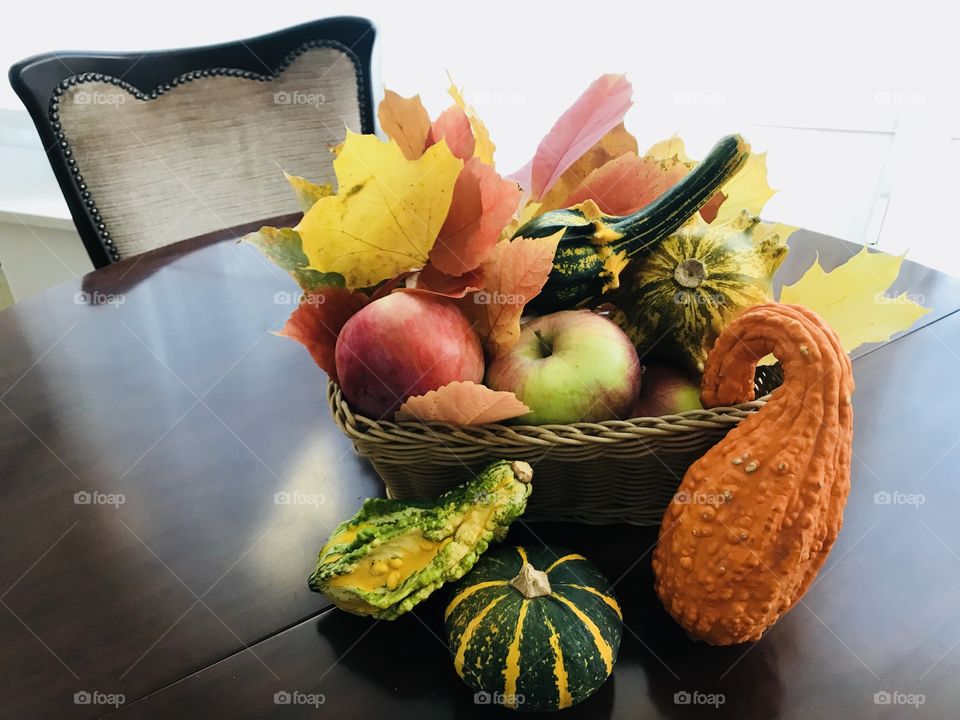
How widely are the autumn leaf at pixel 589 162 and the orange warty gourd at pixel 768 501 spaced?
0.30 m

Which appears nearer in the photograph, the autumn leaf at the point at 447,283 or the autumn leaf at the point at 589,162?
the autumn leaf at the point at 447,283

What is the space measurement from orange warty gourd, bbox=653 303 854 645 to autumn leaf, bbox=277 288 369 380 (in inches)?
13.3

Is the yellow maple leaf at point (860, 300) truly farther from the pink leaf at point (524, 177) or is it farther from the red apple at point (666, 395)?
the pink leaf at point (524, 177)

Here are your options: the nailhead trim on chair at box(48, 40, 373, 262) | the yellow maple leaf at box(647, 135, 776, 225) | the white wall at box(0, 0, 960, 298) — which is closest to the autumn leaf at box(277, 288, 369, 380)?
the yellow maple leaf at box(647, 135, 776, 225)

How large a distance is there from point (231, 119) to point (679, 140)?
1.03 metres

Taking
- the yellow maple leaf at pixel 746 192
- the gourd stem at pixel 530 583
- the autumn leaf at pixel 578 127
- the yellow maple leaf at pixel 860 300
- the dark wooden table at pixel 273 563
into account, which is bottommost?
the dark wooden table at pixel 273 563

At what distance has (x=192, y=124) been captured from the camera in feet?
4.89

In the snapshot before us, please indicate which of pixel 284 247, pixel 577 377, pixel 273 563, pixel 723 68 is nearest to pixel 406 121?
pixel 284 247

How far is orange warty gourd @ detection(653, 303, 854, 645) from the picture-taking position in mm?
550

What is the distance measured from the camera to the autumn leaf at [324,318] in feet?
2.22

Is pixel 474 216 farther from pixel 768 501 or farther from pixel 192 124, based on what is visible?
pixel 192 124

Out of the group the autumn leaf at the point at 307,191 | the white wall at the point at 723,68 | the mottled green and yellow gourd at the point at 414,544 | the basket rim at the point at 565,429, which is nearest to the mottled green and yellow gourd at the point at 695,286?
the basket rim at the point at 565,429

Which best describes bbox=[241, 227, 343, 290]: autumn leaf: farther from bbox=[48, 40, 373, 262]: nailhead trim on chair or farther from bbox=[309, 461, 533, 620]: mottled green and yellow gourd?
bbox=[48, 40, 373, 262]: nailhead trim on chair

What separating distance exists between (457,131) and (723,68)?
4.05 ft
